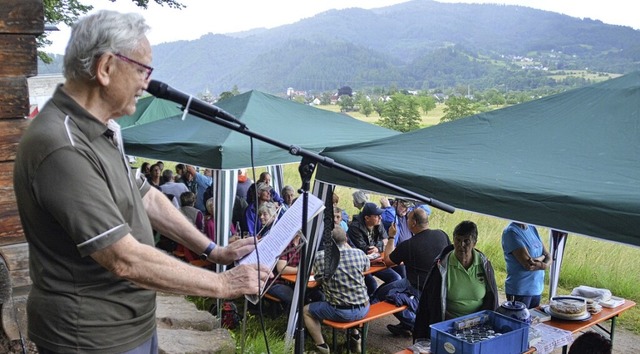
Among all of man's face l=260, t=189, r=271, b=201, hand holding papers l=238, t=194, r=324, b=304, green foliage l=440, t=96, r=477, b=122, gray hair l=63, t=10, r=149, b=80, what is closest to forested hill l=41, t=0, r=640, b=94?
green foliage l=440, t=96, r=477, b=122

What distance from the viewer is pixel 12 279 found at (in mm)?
3184

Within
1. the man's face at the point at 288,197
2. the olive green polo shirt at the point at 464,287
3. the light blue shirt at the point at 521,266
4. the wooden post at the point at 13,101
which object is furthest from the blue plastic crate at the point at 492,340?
the man's face at the point at 288,197

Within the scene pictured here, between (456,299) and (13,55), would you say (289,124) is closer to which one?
(456,299)

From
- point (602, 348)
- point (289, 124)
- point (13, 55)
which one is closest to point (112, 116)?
point (13, 55)

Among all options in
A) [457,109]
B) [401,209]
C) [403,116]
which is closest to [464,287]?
[401,209]

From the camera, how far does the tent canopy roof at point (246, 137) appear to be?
6477 mm

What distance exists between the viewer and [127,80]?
161 cm

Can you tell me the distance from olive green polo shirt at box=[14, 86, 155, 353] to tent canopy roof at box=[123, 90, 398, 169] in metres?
4.53

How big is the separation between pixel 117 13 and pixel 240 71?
17470 centimetres

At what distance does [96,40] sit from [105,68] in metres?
0.08

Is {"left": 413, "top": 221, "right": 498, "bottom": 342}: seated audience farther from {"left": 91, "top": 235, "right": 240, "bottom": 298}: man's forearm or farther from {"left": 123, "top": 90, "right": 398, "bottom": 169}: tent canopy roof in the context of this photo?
{"left": 91, "top": 235, "right": 240, "bottom": 298}: man's forearm

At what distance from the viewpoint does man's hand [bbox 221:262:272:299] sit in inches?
65.4

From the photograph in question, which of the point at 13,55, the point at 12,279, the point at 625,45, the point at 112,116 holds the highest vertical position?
the point at 625,45

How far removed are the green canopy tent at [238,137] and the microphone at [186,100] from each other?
171 inches
